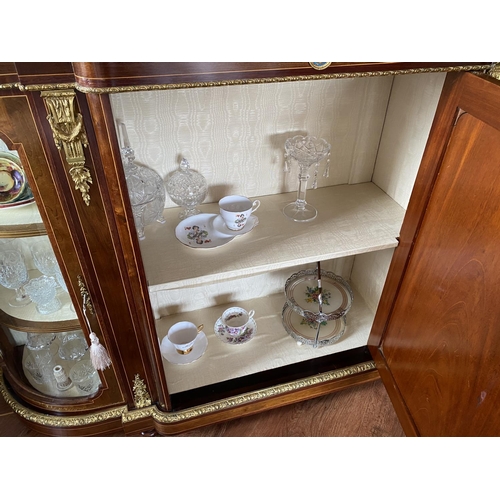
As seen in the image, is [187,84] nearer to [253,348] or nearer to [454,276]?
[454,276]

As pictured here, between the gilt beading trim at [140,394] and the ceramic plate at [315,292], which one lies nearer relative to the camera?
the gilt beading trim at [140,394]

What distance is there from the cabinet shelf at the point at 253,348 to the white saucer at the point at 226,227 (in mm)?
410

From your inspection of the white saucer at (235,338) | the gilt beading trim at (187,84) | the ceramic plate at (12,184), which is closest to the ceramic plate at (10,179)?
the ceramic plate at (12,184)

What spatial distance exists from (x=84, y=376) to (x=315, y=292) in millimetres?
710

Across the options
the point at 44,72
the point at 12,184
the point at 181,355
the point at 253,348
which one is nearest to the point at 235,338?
the point at 253,348

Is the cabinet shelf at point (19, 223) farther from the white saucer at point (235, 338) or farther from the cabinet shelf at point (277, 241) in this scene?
the white saucer at point (235, 338)

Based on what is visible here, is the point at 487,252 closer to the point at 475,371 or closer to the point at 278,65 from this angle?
the point at 475,371

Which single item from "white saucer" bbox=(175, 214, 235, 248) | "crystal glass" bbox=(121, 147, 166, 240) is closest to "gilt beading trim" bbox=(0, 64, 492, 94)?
"crystal glass" bbox=(121, 147, 166, 240)

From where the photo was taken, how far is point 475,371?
0.70 m

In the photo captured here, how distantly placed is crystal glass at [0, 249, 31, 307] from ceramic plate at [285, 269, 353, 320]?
2.36ft

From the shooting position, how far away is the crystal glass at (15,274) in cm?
89

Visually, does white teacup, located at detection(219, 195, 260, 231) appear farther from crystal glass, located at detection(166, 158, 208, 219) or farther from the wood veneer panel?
the wood veneer panel

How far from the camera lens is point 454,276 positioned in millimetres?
754

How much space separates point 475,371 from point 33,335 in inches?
41.4
